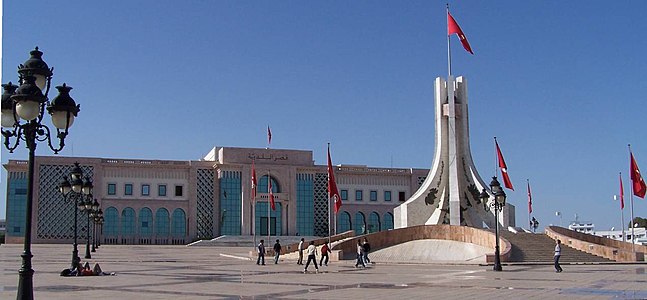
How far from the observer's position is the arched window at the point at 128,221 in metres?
69.8

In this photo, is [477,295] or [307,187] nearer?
[477,295]

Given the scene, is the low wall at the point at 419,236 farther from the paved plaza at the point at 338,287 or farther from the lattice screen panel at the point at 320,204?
the lattice screen panel at the point at 320,204

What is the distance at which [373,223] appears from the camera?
78375 millimetres

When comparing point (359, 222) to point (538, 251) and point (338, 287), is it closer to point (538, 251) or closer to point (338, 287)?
point (538, 251)

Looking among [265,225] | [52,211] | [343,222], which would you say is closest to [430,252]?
[265,225]

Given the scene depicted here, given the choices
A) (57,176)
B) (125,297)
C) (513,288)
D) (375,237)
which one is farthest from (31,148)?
(57,176)

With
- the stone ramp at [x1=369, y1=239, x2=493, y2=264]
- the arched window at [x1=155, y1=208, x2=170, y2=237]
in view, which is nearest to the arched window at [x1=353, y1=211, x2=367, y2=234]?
the arched window at [x1=155, y1=208, x2=170, y2=237]

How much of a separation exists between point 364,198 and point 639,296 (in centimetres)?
6407

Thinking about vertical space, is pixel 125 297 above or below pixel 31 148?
below

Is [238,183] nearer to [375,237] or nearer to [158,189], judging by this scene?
[158,189]

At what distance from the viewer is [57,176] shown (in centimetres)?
6856

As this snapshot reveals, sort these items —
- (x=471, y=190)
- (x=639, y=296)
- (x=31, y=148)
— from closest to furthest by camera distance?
(x=31, y=148) < (x=639, y=296) < (x=471, y=190)

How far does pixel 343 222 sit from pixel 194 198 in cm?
1579

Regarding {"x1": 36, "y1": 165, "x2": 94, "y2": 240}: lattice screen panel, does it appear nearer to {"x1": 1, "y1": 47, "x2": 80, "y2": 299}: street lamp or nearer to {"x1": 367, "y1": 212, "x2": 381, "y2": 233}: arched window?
{"x1": 367, "y1": 212, "x2": 381, "y2": 233}: arched window
